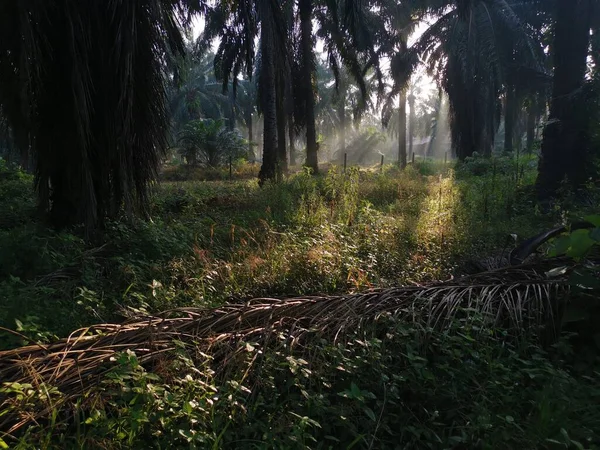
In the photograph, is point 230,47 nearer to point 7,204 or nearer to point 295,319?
point 7,204

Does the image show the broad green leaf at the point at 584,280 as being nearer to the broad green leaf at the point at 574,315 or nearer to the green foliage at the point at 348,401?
the broad green leaf at the point at 574,315

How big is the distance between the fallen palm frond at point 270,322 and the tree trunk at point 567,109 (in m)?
6.39

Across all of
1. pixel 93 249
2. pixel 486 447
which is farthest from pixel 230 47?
pixel 486 447

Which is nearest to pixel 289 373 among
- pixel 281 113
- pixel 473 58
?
pixel 281 113

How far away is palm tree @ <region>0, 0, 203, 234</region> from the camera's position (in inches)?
179

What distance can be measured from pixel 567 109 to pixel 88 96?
8.41 metres

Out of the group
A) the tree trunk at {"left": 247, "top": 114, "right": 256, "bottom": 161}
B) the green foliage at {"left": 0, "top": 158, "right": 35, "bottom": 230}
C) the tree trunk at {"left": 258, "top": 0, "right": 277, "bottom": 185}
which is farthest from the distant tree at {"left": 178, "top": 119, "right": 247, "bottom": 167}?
the green foliage at {"left": 0, "top": 158, "right": 35, "bottom": 230}

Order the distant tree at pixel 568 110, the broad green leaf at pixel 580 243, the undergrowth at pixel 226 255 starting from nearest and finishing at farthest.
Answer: the broad green leaf at pixel 580 243
the undergrowth at pixel 226 255
the distant tree at pixel 568 110

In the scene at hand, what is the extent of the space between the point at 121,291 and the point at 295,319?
196 centimetres

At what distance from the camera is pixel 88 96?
4734 millimetres

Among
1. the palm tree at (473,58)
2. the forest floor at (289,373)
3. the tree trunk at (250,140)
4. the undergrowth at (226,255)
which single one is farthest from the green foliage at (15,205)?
the tree trunk at (250,140)

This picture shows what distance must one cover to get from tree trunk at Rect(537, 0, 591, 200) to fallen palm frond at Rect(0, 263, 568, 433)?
639 centimetres

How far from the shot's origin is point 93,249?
4.59 metres

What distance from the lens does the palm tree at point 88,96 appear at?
14.9 feet
